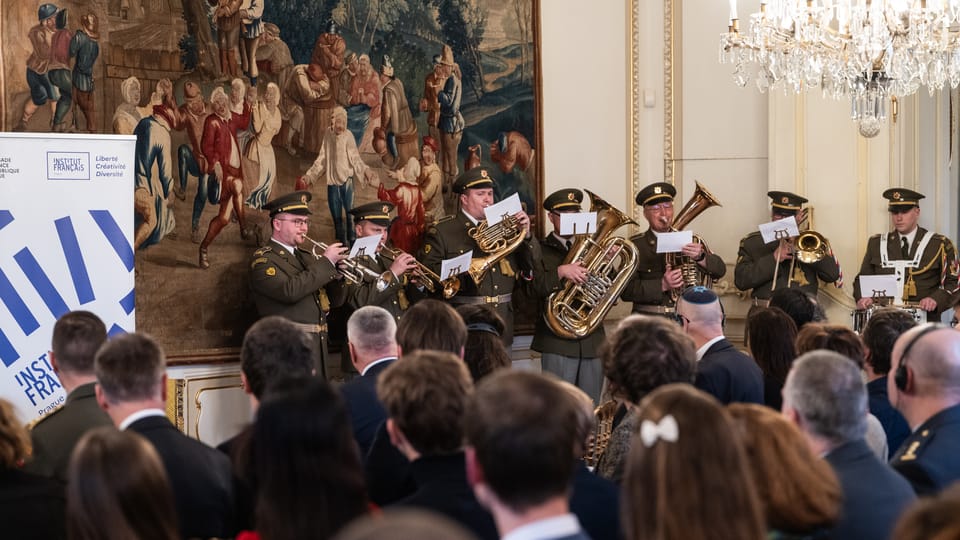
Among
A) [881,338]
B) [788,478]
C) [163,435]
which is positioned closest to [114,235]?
[163,435]

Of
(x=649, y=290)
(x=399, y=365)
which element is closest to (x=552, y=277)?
(x=649, y=290)

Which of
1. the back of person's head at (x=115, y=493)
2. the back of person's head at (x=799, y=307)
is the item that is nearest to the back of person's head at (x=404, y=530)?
the back of person's head at (x=115, y=493)

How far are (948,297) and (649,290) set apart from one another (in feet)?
6.96

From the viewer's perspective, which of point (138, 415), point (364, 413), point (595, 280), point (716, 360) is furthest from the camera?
point (595, 280)

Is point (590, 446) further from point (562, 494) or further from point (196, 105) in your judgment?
point (196, 105)

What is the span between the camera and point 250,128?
7547 millimetres

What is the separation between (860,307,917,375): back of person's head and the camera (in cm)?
480

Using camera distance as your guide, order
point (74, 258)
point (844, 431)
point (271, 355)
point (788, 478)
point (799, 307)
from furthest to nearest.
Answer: point (74, 258) → point (799, 307) → point (271, 355) → point (844, 431) → point (788, 478)

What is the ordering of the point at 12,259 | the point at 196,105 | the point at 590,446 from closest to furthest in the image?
the point at 590,446 → the point at 12,259 → the point at 196,105

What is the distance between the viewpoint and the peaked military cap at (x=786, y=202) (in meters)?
8.79

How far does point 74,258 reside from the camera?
5.95 meters

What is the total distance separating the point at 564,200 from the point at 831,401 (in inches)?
223

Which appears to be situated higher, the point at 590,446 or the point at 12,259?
the point at 12,259

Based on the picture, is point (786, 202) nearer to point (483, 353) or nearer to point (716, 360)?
point (716, 360)
